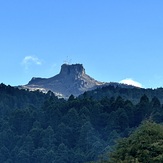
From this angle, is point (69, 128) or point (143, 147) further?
point (69, 128)

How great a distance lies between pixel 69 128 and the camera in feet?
409

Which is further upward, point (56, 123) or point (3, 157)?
point (56, 123)

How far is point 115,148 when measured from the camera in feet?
84.5

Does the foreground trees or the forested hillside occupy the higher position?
the forested hillside

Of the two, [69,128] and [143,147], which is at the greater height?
[69,128]

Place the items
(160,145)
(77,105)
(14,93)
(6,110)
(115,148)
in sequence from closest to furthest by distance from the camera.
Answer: (160,145) → (115,148) → (77,105) → (6,110) → (14,93)

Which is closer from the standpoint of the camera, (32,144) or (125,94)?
(32,144)

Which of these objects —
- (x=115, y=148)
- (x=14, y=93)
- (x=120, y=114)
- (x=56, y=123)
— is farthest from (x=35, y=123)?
(x=115, y=148)

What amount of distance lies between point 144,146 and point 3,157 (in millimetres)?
99370

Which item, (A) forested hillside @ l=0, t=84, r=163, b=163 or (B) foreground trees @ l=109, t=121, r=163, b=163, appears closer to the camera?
(B) foreground trees @ l=109, t=121, r=163, b=163

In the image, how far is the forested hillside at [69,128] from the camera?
365 feet

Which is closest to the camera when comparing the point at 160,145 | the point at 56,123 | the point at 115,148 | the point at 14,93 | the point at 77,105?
the point at 160,145

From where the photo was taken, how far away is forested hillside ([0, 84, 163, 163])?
11119 centimetres

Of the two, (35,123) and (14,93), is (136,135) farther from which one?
(14,93)
